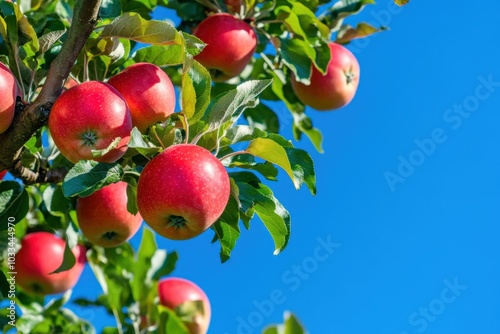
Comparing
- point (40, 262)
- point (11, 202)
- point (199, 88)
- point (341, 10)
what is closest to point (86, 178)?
point (199, 88)

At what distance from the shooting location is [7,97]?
6.48 feet

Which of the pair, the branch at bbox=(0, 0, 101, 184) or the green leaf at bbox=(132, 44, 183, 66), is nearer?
the branch at bbox=(0, 0, 101, 184)

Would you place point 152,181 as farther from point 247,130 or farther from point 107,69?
point 107,69

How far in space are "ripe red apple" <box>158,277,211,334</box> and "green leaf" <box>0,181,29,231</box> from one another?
127cm

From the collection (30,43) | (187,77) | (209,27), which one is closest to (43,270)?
(209,27)

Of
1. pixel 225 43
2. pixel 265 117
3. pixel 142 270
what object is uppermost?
pixel 225 43

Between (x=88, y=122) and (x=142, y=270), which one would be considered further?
(x=142, y=270)

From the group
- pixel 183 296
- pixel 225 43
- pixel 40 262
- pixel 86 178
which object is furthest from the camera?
pixel 183 296

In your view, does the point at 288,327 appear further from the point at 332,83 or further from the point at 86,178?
the point at 332,83

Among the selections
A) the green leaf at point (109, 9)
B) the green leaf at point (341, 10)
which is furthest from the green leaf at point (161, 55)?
the green leaf at point (341, 10)

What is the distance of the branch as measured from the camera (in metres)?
1.96

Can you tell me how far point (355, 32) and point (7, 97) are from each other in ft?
7.24

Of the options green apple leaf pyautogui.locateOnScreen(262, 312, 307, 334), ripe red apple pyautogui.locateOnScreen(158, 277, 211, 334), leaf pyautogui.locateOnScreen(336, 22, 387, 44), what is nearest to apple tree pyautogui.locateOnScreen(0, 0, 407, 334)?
green apple leaf pyautogui.locateOnScreen(262, 312, 307, 334)

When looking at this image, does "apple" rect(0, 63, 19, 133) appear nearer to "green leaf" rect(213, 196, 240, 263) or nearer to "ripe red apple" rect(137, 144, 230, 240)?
"ripe red apple" rect(137, 144, 230, 240)
